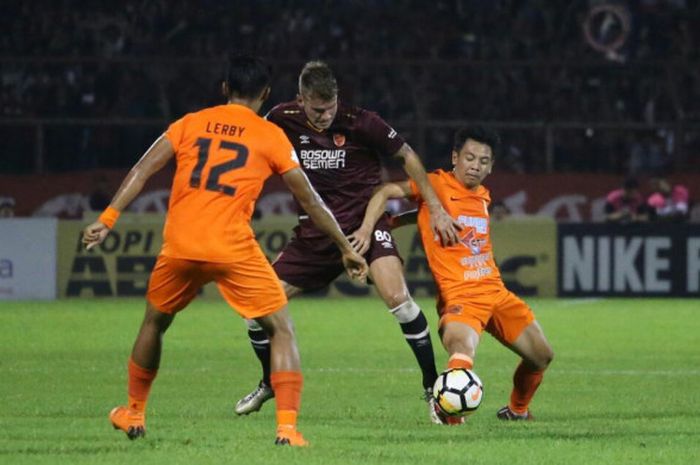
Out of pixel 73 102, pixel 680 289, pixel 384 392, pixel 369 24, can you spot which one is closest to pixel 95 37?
pixel 73 102

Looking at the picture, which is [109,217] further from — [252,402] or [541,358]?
[541,358]

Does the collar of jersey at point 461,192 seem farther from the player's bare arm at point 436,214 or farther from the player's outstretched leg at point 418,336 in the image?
the player's outstretched leg at point 418,336

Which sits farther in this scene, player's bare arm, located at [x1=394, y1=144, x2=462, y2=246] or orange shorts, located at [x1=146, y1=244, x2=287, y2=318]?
player's bare arm, located at [x1=394, y1=144, x2=462, y2=246]

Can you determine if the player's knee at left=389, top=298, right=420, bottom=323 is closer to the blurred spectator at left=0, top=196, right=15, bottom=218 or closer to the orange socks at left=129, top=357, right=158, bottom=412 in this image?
the orange socks at left=129, top=357, right=158, bottom=412

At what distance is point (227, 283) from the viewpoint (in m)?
7.57

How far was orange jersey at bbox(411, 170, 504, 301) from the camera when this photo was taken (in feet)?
30.0

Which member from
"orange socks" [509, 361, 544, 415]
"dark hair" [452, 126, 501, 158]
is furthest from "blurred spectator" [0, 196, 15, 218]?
"orange socks" [509, 361, 544, 415]

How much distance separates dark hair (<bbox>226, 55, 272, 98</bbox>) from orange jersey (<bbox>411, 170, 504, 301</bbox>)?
2045 mm

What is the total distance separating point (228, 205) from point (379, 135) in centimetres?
273

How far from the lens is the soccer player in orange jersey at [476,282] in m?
9.04

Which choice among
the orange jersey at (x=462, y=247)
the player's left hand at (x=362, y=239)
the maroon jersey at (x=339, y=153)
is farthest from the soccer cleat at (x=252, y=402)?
the orange jersey at (x=462, y=247)

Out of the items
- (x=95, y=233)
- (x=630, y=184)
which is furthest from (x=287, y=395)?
(x=630, y=184)

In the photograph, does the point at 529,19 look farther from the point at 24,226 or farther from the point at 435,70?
the point at 24,226

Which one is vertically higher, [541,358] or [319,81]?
[319,81]
